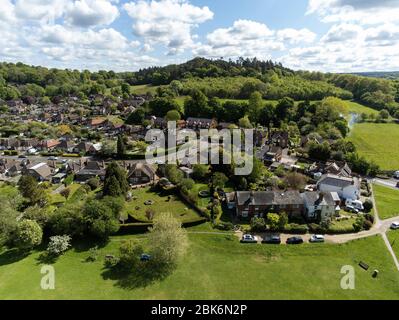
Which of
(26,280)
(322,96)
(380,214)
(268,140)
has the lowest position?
(26,280)

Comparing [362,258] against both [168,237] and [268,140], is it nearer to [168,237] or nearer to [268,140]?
[168,237]

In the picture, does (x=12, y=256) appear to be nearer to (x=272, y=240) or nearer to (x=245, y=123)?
(x=272, y=240)

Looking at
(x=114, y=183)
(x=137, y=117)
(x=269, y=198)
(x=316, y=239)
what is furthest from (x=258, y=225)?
(x=137, y=117)

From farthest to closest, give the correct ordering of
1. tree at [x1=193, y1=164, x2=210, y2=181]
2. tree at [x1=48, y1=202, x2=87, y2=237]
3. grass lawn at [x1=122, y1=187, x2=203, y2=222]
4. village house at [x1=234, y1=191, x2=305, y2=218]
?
1. tree at [x1=193, y1=164, x2=210, y2=181]
2. grass lawn at [x1=122, y1=187, x2=203, y2=222]
3. village house at [x1=234, y1=191, x2=305, y2=218]
4. tree at [x1=48, y1=202, x2=87, y2=237]

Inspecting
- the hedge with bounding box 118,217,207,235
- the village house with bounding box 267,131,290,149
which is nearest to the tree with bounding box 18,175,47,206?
the hedge with bounding box 118,217,207,235

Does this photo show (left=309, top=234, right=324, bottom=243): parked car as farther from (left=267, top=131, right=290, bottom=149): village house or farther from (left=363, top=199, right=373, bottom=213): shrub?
(left=267, top=131, right=290, bottom=149): village house

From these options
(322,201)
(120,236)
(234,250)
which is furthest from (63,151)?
(322,201)
